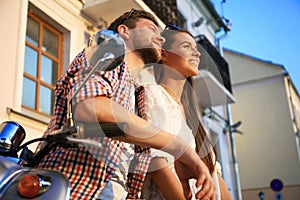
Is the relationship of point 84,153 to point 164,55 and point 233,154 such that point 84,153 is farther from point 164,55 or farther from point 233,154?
point 233,154

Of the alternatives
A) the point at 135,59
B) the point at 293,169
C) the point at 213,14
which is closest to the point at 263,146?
the point at 293,169

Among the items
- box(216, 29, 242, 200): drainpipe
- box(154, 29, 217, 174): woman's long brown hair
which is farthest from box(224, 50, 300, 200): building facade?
box(154, 29, 217, 174): woman's long brown hair

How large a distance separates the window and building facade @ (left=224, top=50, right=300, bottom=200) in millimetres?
14461

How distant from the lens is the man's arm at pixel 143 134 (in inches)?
43.4

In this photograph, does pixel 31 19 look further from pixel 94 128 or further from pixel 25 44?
pixel 94 128

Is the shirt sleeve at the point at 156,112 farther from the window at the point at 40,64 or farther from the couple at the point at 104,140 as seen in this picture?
the window at the point at 40,64

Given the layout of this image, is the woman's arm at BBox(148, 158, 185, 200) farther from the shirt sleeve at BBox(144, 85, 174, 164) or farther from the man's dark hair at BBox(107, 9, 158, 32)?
the man's dark hair at BBox(107, 9, 158, 32)

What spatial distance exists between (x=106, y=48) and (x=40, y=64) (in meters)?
4.29

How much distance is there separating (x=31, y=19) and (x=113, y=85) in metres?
4.43

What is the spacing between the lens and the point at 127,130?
3.69 feet

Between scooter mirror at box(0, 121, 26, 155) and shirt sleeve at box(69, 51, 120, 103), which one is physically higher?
shirt sleeve at box(69, 51, 120, 103)

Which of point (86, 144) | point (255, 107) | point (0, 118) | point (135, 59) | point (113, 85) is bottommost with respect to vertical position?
point (86, 144)

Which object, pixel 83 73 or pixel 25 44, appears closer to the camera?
pixel 83 73

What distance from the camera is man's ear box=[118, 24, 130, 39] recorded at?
1587 mm
